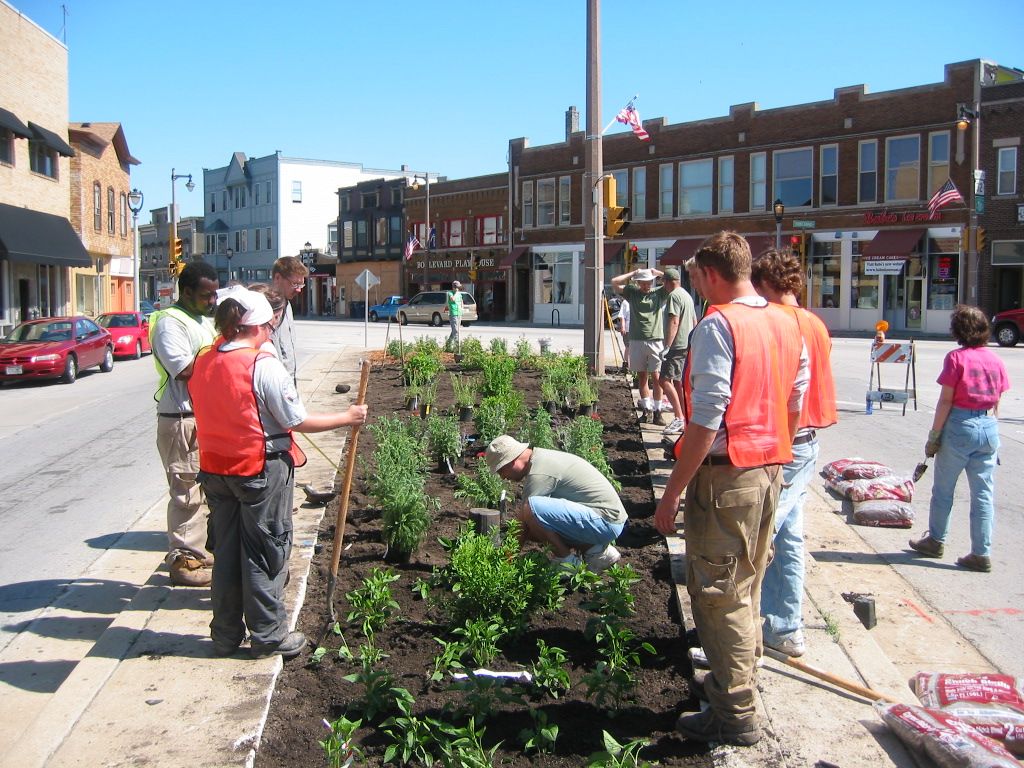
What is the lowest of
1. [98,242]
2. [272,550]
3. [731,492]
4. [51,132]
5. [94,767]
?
[94,767]

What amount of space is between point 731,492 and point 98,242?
41.8 metres

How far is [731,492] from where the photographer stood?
11.6 feet

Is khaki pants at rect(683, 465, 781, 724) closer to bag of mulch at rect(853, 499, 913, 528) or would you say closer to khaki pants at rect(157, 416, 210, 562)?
khaki pants at rect(157, 416, 210, 562)

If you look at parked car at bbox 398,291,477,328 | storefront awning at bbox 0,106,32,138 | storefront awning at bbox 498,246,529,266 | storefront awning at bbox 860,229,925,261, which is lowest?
parked car at bbox 398,291,477,328

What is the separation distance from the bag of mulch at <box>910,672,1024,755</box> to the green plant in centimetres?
241

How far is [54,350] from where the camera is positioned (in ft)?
65.8

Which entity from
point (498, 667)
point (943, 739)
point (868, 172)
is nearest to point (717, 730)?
point (943, 739)

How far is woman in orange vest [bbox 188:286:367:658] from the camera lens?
→ 170 inches

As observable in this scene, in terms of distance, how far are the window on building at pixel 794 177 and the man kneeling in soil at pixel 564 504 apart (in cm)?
3792

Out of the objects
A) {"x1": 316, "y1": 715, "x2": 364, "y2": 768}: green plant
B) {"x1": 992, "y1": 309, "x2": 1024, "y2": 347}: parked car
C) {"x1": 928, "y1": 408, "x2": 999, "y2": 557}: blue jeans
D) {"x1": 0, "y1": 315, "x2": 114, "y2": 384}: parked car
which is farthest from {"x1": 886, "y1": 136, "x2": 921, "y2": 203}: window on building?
{"x1": 316, "y1": 715, "x2": 364, "y2": 768}: green plant

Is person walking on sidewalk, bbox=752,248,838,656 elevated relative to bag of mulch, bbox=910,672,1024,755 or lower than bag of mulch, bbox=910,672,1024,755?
elevated

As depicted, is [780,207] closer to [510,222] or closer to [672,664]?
[510,222]

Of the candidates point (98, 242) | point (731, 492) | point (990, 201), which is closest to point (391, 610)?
point (731, 492)

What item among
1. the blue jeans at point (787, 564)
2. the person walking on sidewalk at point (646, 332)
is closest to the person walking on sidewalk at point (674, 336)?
the person walking on sidewalk at point (646, 332)
